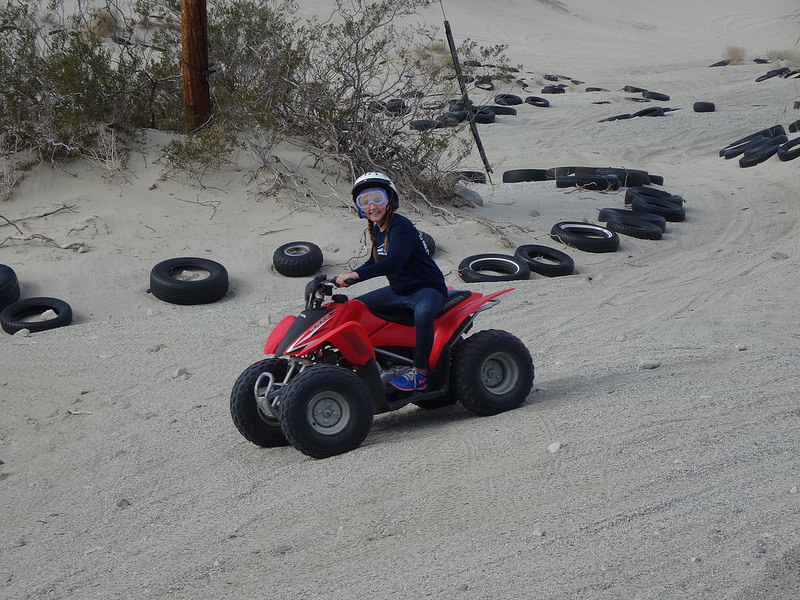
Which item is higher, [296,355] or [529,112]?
[529,112]

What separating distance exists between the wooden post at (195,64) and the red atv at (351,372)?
28.8ft

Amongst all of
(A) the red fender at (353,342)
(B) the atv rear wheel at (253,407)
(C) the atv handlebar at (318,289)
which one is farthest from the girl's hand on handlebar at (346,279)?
(B) the atv rear wheel at (253,407)

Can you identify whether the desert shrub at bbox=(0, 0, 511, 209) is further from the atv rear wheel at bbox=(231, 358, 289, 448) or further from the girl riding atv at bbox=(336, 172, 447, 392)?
the atv rear wheel at bbox=(231, 358, 289, 448)

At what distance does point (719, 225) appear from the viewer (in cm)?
1391

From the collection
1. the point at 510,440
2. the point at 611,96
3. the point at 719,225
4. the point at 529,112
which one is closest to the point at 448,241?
the point at 719,225

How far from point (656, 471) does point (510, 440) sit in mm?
946

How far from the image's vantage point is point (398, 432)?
5.93 meters

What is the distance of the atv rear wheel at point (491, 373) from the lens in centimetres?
591

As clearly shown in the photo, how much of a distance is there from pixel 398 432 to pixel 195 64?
9.17m

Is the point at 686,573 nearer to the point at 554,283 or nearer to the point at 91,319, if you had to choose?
the point at 554,283

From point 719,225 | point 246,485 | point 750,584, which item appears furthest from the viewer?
point 719,225

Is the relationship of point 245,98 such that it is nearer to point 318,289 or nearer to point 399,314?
point 399,314

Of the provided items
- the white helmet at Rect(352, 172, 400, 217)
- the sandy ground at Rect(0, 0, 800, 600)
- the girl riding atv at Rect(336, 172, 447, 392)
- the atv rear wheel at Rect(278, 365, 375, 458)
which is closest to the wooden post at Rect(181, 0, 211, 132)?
the sandy ground at Rect(0, 0, 800, 600)

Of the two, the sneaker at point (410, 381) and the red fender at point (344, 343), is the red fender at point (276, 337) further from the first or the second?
the sneaker at point (410, 381)
